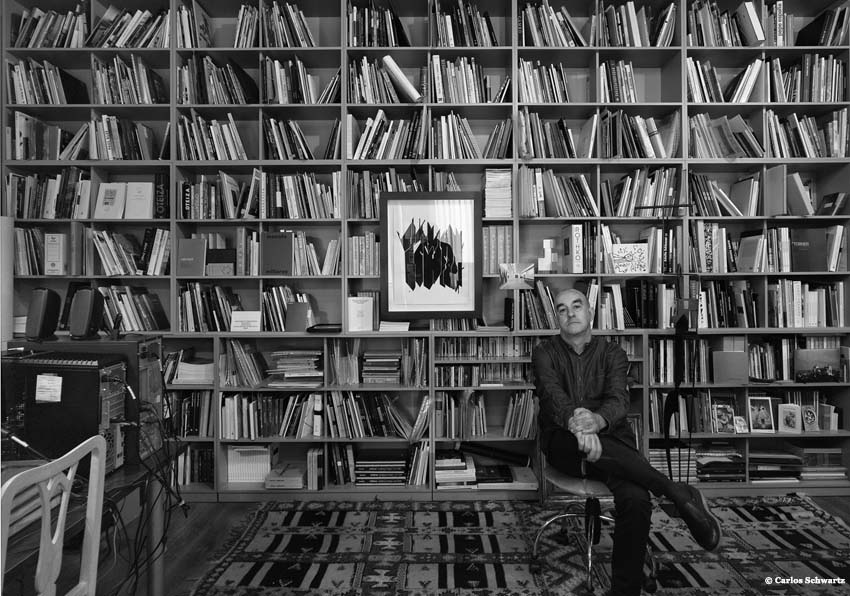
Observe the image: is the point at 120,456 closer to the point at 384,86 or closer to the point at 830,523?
the point at 384,86

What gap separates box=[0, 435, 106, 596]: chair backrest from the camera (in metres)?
1.05

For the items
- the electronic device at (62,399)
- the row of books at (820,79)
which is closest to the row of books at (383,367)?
the electronic device at (62,399)

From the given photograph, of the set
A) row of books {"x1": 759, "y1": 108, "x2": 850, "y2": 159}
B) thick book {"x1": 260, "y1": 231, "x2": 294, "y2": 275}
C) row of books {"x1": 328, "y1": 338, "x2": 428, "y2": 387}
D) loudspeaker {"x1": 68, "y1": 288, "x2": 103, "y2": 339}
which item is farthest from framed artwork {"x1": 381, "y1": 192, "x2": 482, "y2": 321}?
row of books {"x1": 759, "y1": 108, "x2": 850, "y2": 159}

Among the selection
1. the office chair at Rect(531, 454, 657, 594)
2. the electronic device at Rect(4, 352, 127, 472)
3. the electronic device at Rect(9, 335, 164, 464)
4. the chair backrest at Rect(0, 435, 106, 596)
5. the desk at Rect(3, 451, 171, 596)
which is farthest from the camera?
the office chair at Rect(531, 454, 657, 594)

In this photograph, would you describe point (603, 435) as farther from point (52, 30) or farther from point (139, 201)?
point (52, 30)

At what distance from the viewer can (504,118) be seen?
140 inches

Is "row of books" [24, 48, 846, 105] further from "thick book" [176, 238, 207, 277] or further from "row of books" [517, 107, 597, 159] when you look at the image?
"thick book" [176, 238, 207, 277]

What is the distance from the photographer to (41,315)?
1.93 metres

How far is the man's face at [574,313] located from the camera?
2781 mm

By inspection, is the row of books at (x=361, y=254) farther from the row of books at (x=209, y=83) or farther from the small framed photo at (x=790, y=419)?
the small framed photo at (x=790, y=419)

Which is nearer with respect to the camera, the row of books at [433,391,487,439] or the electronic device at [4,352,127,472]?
the electronic device at [4,352,127,472]

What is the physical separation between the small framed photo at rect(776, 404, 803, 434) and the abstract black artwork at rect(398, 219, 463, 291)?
215 cm

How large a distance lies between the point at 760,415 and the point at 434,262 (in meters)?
2.23

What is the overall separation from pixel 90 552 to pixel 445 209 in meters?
2.55
